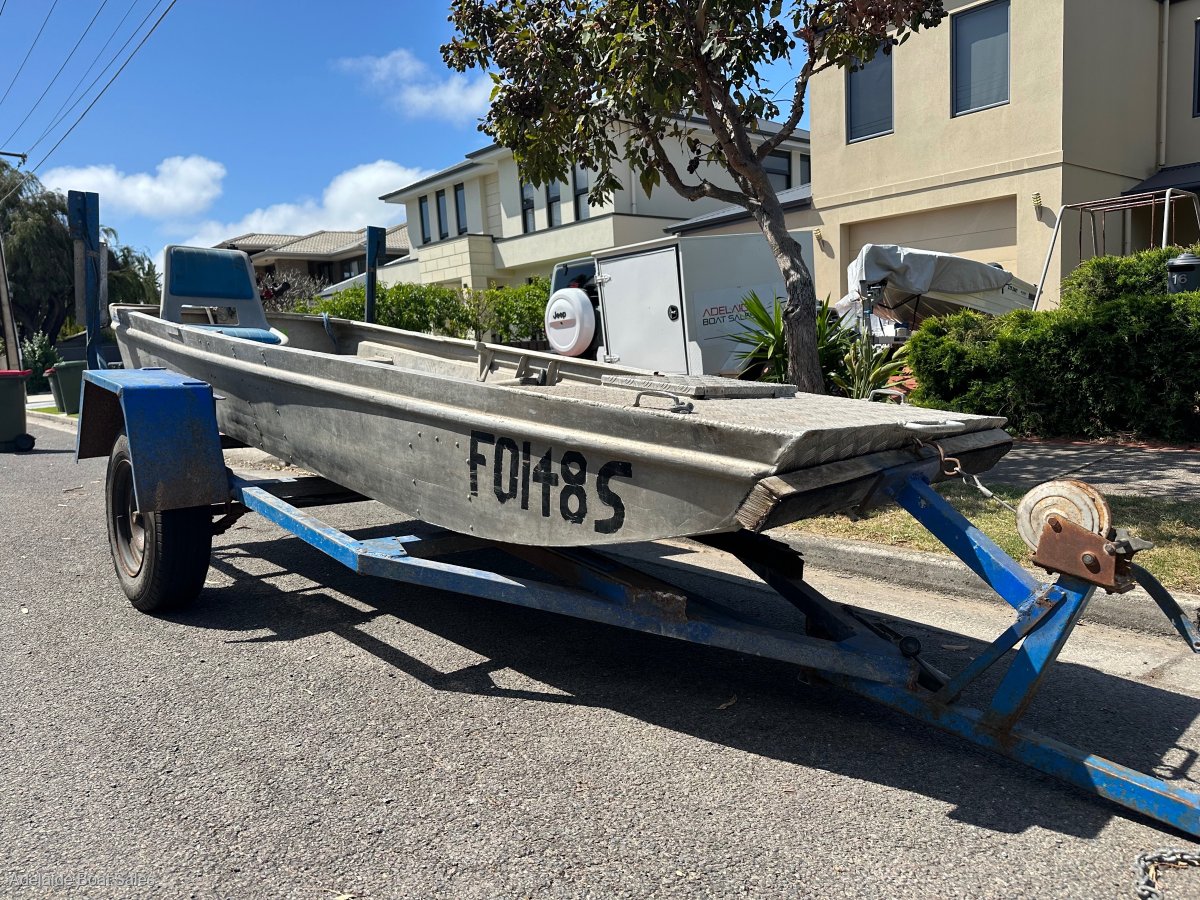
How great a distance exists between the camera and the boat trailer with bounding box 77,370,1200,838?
279 centimetres

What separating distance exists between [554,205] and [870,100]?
13.5 meters

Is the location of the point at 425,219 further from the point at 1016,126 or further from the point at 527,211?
the point at 1016,126

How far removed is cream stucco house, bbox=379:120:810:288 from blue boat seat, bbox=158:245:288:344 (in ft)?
60.2

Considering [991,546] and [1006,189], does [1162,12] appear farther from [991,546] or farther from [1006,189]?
[991,546]

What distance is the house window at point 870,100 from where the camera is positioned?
16688 mm

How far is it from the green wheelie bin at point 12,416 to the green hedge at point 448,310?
6.06 metres

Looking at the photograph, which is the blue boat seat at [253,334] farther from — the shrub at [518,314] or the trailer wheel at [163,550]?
the shrub at [518,314]

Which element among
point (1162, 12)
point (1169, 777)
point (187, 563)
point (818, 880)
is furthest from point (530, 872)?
point (1162, 12)

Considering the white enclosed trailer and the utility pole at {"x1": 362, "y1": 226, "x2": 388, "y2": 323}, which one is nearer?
the utility pole at {"x1": 362, "y1": 226, "x2": 388, "y2": 323}

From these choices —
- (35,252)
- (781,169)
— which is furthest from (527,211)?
(35,252)

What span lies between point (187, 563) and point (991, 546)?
391 centimetres

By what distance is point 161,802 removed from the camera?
310 centimetres

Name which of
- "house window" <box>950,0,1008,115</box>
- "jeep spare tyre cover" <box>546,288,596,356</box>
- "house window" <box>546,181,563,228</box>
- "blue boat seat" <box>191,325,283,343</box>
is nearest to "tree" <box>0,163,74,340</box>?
"house window" <box>546,181,563,228</box>

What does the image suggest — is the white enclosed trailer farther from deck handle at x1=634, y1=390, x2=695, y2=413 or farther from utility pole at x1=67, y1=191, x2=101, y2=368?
deck handle at x1=634, y1=390, x2=695, y2=413
